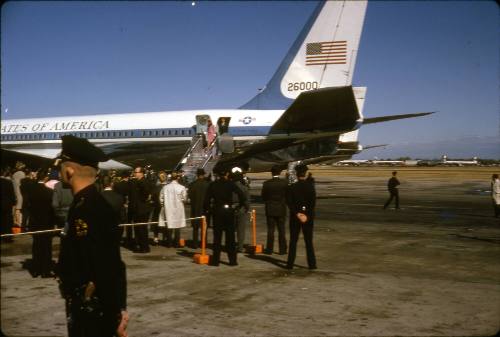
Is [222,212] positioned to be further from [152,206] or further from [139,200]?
[152,206]

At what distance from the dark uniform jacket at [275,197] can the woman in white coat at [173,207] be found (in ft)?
6.74

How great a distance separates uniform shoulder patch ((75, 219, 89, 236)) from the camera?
2.92m

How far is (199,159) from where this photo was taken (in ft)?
70.6

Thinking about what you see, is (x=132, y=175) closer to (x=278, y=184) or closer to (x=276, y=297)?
(x=278, y=184)

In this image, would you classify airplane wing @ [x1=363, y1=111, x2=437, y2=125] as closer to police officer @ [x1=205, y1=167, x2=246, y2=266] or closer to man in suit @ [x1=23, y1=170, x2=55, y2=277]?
police officer @ [x1=205, y1=167, x2=246, y2=266]

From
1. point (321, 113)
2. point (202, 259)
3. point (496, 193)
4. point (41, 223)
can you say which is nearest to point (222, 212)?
point (202, 259)

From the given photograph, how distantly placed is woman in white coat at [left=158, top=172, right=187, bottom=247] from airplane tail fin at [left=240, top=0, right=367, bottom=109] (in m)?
12.5

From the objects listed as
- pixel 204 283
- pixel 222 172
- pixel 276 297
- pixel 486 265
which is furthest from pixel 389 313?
pixel 222 172

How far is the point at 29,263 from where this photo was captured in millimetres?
9633

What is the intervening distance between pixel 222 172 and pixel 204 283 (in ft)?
9.28

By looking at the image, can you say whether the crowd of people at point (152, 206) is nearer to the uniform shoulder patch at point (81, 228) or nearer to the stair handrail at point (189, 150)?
the uniform shoulder patch at point (81, 228)

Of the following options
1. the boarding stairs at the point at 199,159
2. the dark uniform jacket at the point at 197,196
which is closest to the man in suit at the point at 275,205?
the dark uniform jacket at the point at 197,196

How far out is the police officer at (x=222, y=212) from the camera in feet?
31.0

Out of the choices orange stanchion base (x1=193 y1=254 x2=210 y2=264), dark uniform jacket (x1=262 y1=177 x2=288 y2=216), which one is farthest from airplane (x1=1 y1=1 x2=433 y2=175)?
orange stanchion base (x1=193 y1=254 x2=210 y2=264)
